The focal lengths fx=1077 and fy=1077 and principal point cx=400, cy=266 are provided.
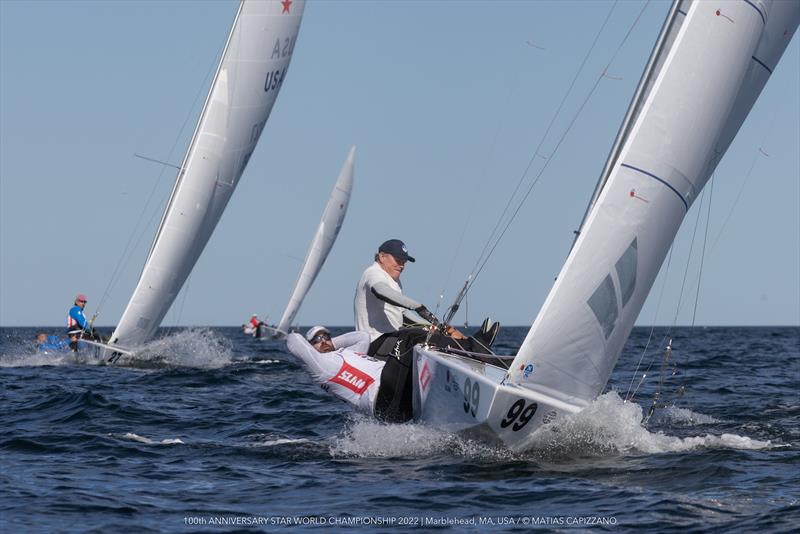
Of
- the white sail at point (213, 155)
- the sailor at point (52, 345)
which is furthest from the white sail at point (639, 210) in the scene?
the sailor at point (52, 345)

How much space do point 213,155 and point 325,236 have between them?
21086 millimetres

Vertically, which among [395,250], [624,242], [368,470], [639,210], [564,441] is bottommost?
[368,470]

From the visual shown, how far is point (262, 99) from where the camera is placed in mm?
19641

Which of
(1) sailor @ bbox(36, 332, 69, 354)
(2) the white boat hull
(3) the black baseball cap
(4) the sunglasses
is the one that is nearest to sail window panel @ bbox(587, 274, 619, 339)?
(2) the white boat hull

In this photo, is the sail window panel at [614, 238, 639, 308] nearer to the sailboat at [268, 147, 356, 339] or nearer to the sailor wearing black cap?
the sailor wearing black cap

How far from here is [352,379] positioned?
8.26 metres

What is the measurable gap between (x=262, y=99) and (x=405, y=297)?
12.2 meters

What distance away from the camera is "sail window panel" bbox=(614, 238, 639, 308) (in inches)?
285

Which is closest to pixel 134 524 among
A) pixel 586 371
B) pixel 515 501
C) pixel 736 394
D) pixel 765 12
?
pixel 515 501

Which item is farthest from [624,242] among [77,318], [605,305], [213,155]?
[77,318]

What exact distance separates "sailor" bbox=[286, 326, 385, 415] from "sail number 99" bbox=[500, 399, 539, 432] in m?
1.61

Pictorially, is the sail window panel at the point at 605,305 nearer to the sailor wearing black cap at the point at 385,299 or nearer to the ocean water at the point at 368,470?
the ocean water at the point at 368,470

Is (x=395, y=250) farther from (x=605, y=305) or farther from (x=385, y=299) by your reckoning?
(x=605, y=305)

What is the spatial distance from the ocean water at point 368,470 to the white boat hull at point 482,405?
0.49ft
